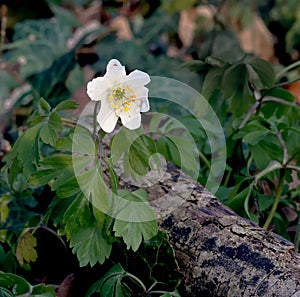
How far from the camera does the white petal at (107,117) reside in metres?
1.11

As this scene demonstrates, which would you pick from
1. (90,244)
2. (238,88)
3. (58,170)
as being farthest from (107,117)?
(238,88)

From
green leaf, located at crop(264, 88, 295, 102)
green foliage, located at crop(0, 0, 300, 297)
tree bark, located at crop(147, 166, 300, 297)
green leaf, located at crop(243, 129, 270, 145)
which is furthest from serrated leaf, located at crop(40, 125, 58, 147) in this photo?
green leaf, located at crop(264, 88, 295, 102)

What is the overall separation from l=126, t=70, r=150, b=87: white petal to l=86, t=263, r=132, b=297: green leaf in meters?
0.38

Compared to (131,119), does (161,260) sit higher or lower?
lower

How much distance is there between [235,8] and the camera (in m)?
3.46

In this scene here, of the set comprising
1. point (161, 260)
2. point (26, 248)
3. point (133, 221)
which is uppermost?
point (133, 221)

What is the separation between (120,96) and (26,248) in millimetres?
482

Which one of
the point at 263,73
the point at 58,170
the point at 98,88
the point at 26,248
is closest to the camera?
the point at 98,88

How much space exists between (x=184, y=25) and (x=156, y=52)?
71cm

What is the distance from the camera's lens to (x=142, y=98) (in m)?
1.14

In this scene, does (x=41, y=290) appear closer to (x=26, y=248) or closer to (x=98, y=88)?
(x=26, y=248)

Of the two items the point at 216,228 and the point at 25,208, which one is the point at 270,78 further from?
the point at 25,208

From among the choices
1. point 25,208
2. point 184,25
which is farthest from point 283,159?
point 184,25

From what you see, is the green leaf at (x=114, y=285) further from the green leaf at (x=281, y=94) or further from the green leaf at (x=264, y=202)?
the green leaf at (x=281, y=94)
